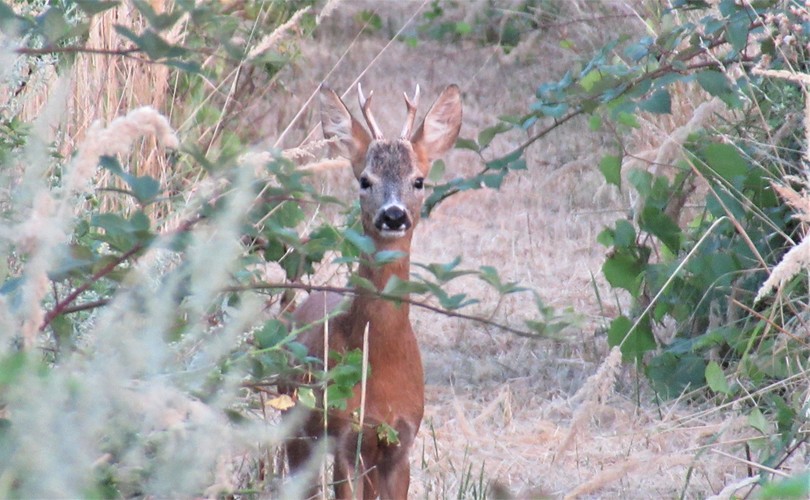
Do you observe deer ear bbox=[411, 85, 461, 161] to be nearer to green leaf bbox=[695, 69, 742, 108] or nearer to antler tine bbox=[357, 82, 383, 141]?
antler tine bbox=[357, 82, 383, 141]

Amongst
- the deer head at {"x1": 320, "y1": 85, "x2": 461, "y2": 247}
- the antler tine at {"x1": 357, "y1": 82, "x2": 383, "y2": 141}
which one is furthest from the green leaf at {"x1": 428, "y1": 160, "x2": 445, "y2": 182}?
the antler tine at {"x1": 357, "y1": 82, "x2": 383, "y2": 141}

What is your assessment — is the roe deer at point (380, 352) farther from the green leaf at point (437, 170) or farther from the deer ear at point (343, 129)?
the deer ear at point (343, 129)

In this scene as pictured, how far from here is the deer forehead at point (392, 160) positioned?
173 inches

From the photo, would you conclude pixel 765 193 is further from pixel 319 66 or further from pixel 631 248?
pixel 319 66

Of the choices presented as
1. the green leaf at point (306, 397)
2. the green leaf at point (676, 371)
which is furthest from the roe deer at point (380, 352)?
the green leaf at point (676, 371)

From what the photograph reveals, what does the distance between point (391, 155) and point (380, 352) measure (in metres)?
0.86

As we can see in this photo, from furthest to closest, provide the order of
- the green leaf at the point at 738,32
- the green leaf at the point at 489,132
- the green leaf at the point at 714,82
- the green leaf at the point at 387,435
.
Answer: the green leaf at the point at 489,132 → the green leaf at the point at 714,82 → the green leaf at the point at 738,32 → the green leaf at the point at 387,435

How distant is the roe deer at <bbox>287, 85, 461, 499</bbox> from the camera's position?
376cm

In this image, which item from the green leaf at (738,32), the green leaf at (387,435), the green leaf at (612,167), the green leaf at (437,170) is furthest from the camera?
the green leaf at (612,167)

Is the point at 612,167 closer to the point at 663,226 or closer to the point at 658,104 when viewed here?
the point at 663,226

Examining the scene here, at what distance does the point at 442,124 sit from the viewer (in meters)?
4.94

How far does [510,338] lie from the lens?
6.14m

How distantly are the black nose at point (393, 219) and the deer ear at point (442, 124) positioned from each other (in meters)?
0.70

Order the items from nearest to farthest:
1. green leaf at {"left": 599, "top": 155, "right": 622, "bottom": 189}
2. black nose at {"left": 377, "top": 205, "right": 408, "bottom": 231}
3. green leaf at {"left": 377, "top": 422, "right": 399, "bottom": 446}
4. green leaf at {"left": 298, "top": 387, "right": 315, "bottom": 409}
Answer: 1. green leaf at {"left": 298, "top": 387, "right": 315, "bottom": 409}
2. green leaf at {"left": 377, "top": 422, "right": 399, "bottom": 446}
3. black nose at {"left": 377, "top": 205, "right": 408, "bottom": 231}
4. green leaf at {"left": 599, "top": 155, "right": 622, "bottom": 189}
